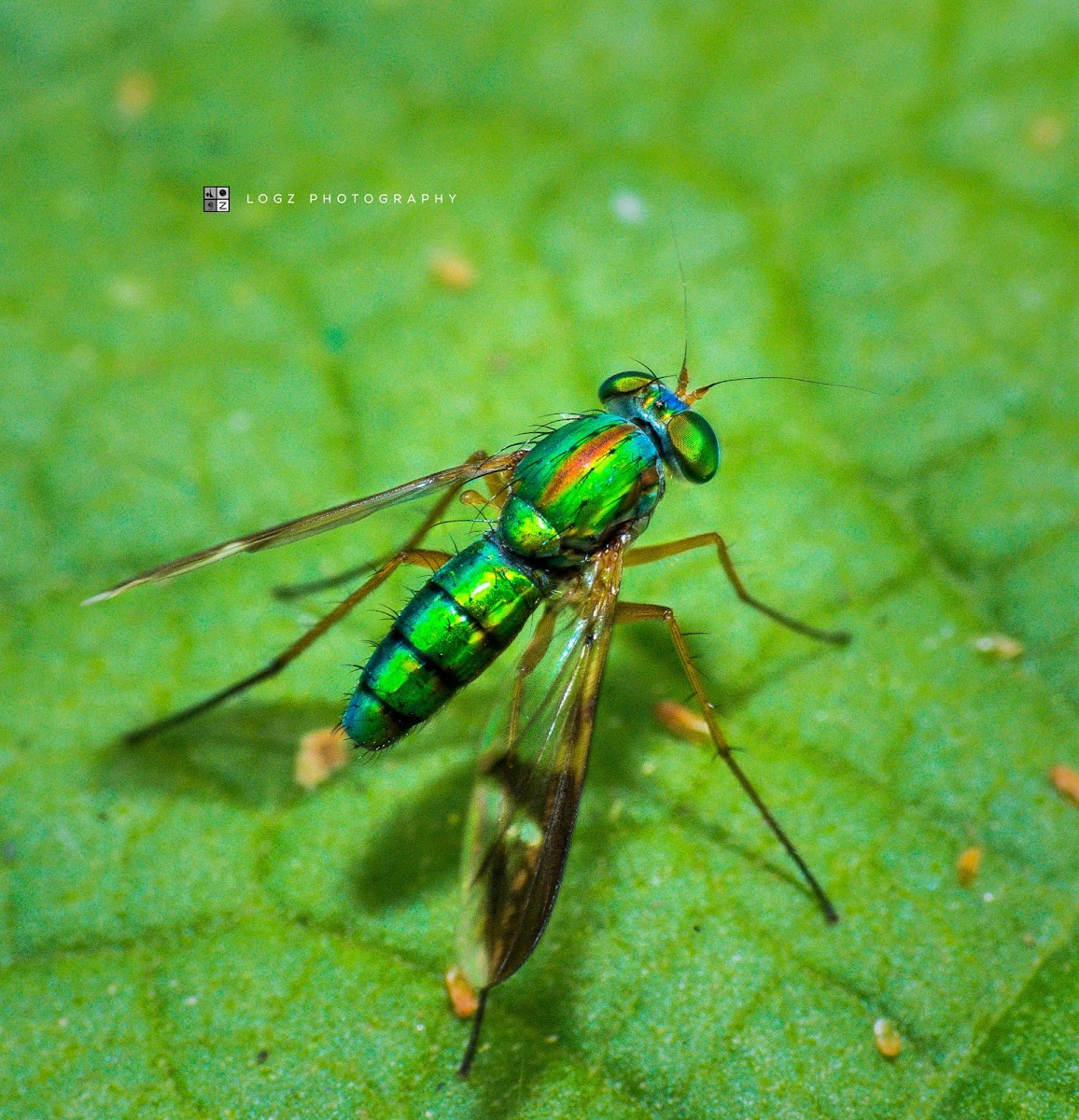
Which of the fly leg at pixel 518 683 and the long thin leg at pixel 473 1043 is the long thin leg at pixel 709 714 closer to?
the fly leg at pixel 518 683

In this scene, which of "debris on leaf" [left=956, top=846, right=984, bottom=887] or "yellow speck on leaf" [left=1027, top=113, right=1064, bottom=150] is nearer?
"debris on leaf" [left=956, top=846, right=984, bottom=887]

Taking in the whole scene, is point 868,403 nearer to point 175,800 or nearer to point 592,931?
point 592,931

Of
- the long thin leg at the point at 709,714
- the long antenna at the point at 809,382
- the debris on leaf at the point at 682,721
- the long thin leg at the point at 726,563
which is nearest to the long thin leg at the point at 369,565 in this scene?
the long thin leg at the point at 726,563

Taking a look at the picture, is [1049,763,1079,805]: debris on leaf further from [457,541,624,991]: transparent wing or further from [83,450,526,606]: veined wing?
[83,450,526,606]: veined wing

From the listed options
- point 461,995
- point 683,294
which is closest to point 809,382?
point 683,294

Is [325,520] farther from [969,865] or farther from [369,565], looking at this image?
[969,865]

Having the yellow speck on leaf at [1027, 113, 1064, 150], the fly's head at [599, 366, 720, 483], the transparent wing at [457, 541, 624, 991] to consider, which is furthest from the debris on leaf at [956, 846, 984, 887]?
the yellow speck on leaf at [1027, 113, 1064, 150]
